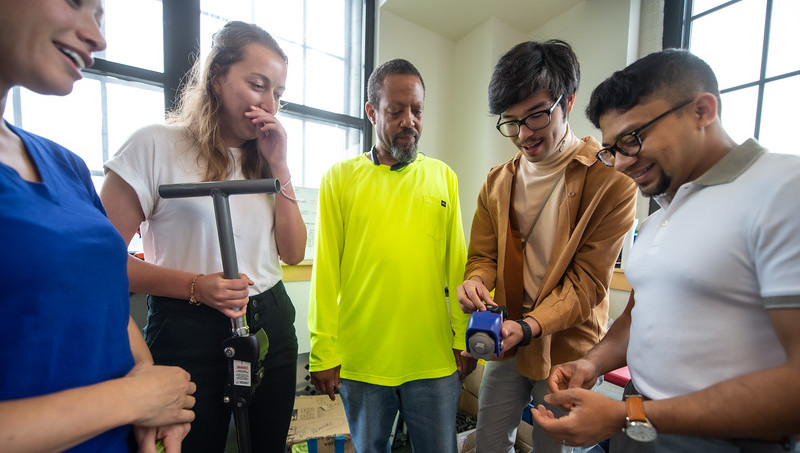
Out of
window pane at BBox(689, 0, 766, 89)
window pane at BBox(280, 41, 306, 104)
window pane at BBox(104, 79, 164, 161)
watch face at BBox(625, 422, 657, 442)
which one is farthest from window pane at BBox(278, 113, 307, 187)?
window pane at BBox(689, 0, 766, 89)

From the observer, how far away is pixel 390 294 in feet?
4.33

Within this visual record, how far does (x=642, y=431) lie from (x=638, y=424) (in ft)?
0.04

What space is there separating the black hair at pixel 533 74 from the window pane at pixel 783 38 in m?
1.84

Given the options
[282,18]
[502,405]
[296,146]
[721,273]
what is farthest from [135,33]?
[721,273]

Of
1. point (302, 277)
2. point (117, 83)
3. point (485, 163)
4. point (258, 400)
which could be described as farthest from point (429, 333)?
point (117, 83)

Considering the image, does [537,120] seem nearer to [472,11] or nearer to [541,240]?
[541,240]

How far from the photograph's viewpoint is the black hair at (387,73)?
4.60 feet

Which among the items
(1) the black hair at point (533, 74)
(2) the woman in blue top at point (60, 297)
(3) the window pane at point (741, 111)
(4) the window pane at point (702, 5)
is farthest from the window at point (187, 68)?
(3) the window pane at point (741, 111)

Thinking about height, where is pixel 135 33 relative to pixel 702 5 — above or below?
below

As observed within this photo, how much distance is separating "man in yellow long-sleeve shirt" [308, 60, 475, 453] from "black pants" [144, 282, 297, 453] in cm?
19

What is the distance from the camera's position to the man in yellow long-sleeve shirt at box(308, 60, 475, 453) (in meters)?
1.32

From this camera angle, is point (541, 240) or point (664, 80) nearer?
point (664, 80)

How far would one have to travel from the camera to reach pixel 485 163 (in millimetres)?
3141

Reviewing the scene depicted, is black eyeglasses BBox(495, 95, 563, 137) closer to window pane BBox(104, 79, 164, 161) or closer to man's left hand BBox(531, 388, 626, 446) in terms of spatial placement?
man's left hand BBox(531, 388, 626, 446)
